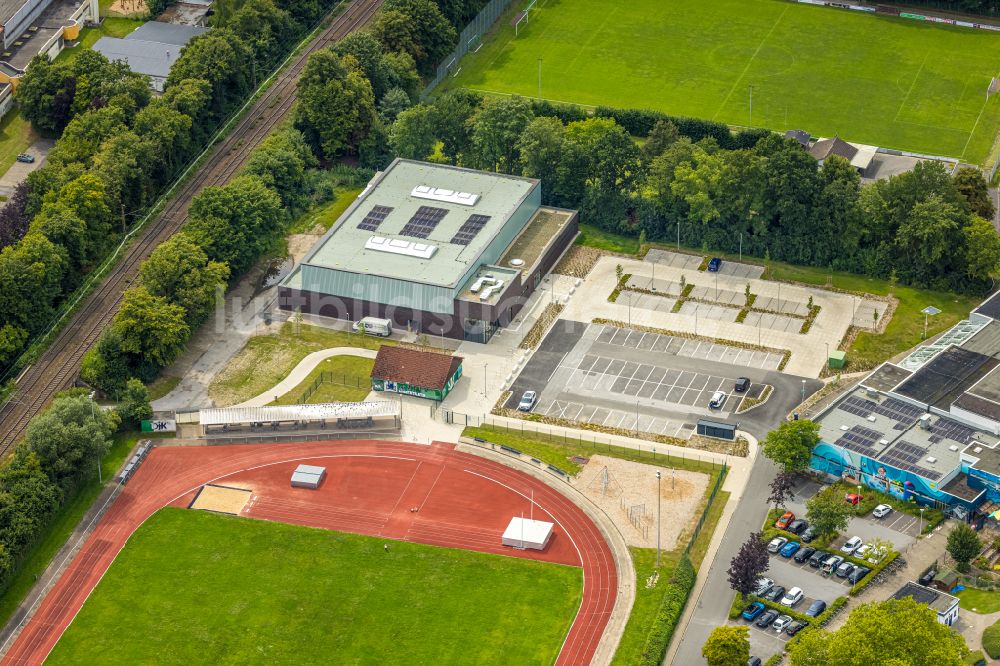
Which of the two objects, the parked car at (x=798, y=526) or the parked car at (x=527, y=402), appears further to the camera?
the parked car at (x=527, y=402)

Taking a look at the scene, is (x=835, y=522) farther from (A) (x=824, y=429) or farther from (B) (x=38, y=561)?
(B) (x=38, y=561)

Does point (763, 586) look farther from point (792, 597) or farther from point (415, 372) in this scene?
point (415, 372)

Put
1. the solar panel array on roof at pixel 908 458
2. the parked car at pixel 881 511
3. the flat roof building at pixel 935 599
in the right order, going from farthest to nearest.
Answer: the solar panel array on roof at pixel 908 458 → the parked car at pixel 881 511 → the flat roof building at pixel 935 599

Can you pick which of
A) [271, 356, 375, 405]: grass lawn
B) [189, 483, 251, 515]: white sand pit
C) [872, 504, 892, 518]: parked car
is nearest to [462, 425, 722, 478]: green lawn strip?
[271, 356, 375, 405]: grass lawn

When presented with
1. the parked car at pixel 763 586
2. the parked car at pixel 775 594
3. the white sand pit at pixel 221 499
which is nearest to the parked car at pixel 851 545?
the parked car at pixel 763 586

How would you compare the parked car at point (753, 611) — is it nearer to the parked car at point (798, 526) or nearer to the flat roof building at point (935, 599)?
the parked car at point (798, 526)

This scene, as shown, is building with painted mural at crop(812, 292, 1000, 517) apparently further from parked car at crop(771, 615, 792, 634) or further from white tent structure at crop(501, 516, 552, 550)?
white tent structure at crop(501, 516, 552, 550)
